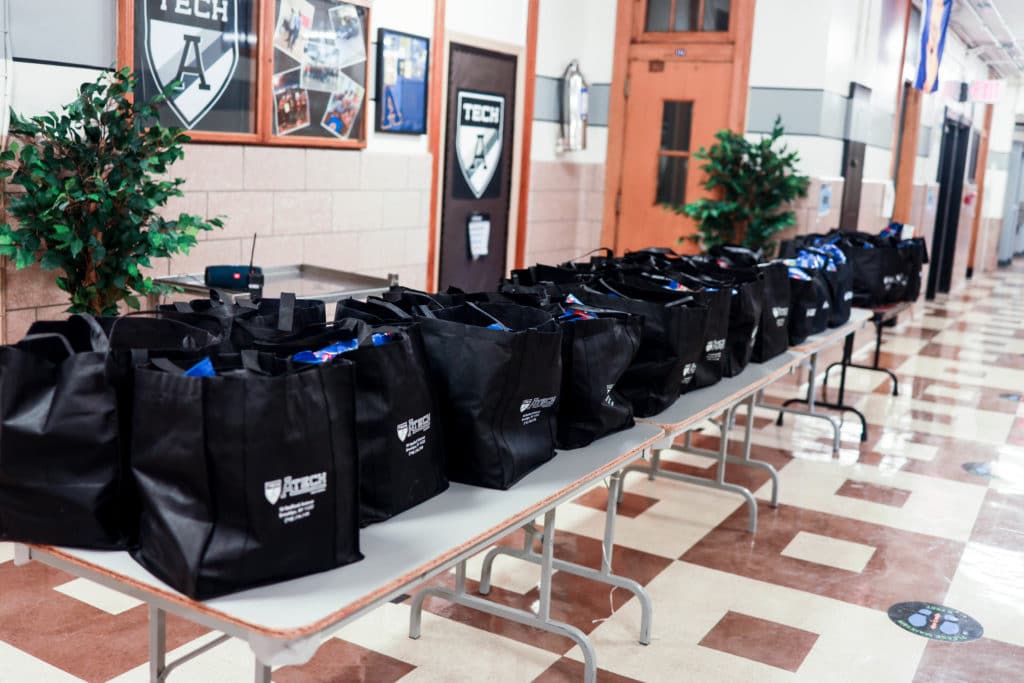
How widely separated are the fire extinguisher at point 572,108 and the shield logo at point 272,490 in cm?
578

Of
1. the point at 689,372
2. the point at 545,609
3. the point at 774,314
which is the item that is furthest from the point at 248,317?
the point at 774,314

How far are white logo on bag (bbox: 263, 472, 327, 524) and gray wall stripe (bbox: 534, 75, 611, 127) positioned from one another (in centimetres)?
550

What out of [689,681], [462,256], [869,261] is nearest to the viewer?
[689,681]

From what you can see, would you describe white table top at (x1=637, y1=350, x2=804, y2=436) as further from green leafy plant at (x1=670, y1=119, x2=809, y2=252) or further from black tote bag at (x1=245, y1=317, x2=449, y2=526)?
green leafy plant at (x1=670, y1=119, x2=809, y2=252)

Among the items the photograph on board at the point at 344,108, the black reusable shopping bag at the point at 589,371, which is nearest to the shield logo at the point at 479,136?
the photograph on board at the point at 344,108

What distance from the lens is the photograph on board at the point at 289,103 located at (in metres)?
4.65

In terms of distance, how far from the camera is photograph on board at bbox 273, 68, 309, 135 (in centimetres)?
465

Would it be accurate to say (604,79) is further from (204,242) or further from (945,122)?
(945,122)

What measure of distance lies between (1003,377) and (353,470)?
7.12 meters

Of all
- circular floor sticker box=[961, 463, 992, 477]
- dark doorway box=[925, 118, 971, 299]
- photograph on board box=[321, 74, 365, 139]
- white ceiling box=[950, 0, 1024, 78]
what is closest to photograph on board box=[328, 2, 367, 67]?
photograph on board box=[321, 74, 365, 139]

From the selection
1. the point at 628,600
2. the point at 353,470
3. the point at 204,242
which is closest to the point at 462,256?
the point at 204,242

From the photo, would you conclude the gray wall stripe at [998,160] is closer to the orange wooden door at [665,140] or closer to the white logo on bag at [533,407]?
the orange wooden door at [665,140]

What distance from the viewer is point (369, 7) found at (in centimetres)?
508

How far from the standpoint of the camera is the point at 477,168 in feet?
20.9
